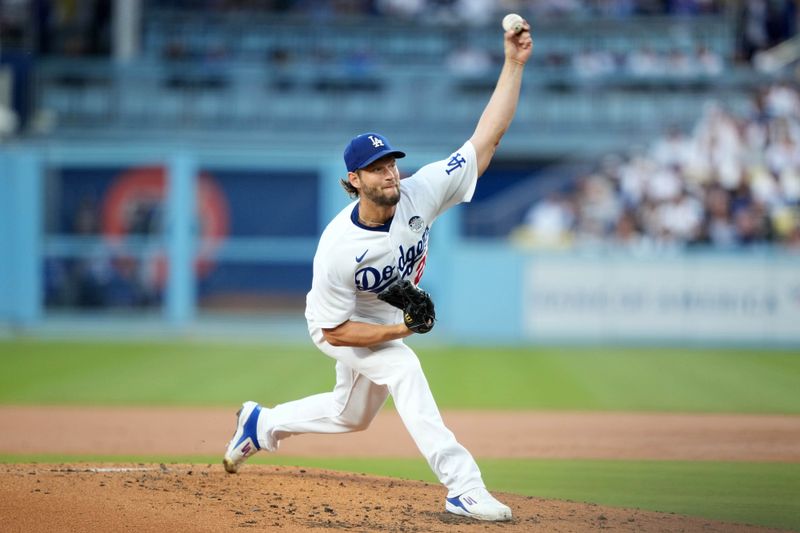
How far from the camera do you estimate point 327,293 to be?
19.6 ft

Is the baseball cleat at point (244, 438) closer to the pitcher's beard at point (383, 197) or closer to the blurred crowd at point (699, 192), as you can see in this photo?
the pitcher's beard at point (383, 197)

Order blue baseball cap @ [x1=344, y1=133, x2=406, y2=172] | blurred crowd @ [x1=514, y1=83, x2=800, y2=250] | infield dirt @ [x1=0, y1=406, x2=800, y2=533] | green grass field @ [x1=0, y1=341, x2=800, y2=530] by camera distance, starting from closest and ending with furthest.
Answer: infield dirt @ [x1=0, y1=406, x2=800, y2=533] → blue baseball cap @ [x1=344, y1=133, x2=406, y2=172] → green grass field @ [x1=0, y1=341, x2=800, y2=530] → blurred crowd @ [x1=514, y1=83, x2=800, y2=250]

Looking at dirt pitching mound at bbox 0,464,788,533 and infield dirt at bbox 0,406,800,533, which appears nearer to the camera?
dirt pitching mound at bbox 0,464,788,533

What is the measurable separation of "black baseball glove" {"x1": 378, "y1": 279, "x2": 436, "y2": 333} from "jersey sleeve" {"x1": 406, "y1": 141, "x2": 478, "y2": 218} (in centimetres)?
60

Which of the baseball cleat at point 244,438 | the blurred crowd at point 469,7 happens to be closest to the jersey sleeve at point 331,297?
the baseball cleat at point 244,438

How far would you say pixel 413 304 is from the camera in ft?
18.6

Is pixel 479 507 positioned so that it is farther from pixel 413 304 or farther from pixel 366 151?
pixel 366 151

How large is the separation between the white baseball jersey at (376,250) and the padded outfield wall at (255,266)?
11131 mm

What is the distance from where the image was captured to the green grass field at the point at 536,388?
709 cm

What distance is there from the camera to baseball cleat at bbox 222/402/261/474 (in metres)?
6.75

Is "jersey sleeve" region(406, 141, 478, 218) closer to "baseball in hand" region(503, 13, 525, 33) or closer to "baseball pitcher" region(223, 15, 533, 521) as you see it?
"baseball pitcher" region(223, 15, 533, 521)

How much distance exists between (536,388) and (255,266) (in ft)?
34.6

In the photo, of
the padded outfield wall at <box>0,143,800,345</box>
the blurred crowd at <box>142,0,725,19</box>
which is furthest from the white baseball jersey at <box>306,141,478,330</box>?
the blurred crowd at <box>142,0,725,19</box>

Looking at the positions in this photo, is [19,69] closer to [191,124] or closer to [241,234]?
[191,124]
